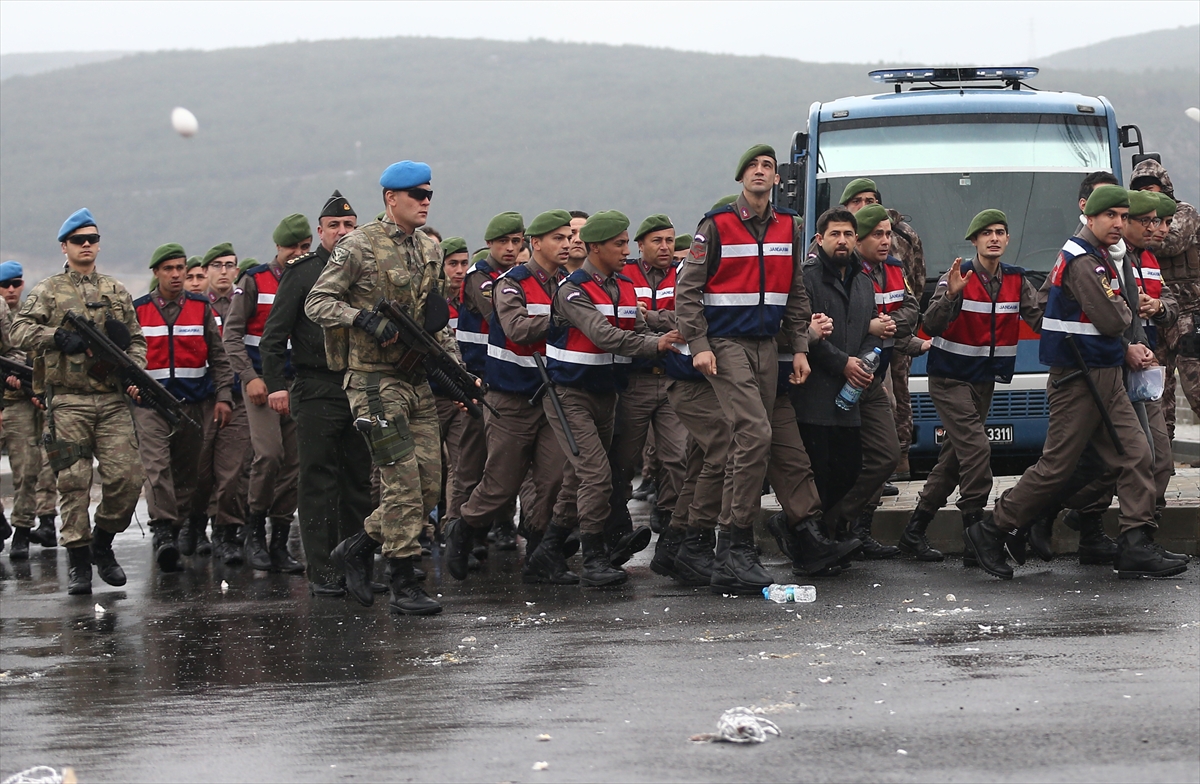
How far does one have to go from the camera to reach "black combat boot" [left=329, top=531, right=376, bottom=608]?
823 centimetres

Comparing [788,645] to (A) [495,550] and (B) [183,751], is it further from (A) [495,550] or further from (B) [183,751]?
(A) [495,550]

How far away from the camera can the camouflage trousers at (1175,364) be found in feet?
34.6

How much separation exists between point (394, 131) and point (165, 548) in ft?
340

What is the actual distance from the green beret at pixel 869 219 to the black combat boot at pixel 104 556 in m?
4.60

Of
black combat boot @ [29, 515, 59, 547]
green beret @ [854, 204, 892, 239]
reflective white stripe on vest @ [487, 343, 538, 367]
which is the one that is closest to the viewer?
green beret @ [854, 204, 892, 239]

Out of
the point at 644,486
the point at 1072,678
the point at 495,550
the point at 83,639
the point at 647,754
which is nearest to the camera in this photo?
the point at 647,754

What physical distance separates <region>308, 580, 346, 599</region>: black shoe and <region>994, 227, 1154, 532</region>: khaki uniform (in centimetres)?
340

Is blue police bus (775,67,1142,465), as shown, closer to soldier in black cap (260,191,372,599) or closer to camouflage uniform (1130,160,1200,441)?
camouflage uniform (1130,160,1200,441)

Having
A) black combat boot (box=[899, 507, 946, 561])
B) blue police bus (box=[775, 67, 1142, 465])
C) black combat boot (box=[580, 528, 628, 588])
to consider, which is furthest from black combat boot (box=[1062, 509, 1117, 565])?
blue police bus (box=[775, 67, 1142, 465])

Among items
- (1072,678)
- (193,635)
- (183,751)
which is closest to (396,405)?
(193,635)

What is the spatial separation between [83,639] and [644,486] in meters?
7.62

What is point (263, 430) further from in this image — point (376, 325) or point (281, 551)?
point (376, 325)

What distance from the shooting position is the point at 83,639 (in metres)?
7.68

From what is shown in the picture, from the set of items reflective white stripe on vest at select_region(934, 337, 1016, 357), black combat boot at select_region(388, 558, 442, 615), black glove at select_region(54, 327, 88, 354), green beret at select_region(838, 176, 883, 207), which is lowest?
black combat boot at select_region(388, 558, 442, 615)
